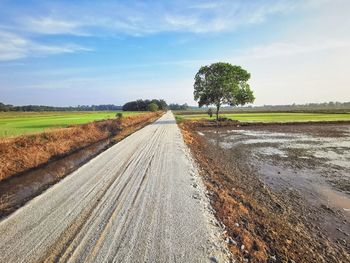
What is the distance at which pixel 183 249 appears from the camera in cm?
612

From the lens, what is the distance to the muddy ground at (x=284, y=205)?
6.92 m

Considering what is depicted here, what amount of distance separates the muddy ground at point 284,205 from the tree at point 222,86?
4031 cm

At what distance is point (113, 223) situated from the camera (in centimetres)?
741

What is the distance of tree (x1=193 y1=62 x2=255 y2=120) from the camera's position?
58878 millimetres

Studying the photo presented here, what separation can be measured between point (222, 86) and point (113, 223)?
5320cm

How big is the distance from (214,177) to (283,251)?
7.16 metres

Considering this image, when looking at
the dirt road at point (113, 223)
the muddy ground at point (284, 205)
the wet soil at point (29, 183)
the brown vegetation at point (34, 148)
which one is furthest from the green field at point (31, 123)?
the muddy ground at point (284, 205)

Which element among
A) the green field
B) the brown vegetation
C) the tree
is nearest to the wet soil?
the brown vegetation

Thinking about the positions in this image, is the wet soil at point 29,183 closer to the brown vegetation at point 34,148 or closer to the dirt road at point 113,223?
A: the brown vegetation at point 34,148

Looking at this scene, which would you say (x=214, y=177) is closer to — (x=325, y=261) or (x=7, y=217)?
(x=325, y=261)

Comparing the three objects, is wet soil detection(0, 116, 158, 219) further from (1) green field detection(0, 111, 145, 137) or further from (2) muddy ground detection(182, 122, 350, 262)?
(1) green field detection(0, 111, 145, 137)

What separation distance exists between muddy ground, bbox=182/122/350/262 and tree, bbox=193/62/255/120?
40.3m

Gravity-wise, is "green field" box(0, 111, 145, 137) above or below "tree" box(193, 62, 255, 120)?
below

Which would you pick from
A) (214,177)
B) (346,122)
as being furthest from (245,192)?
(346,122)
